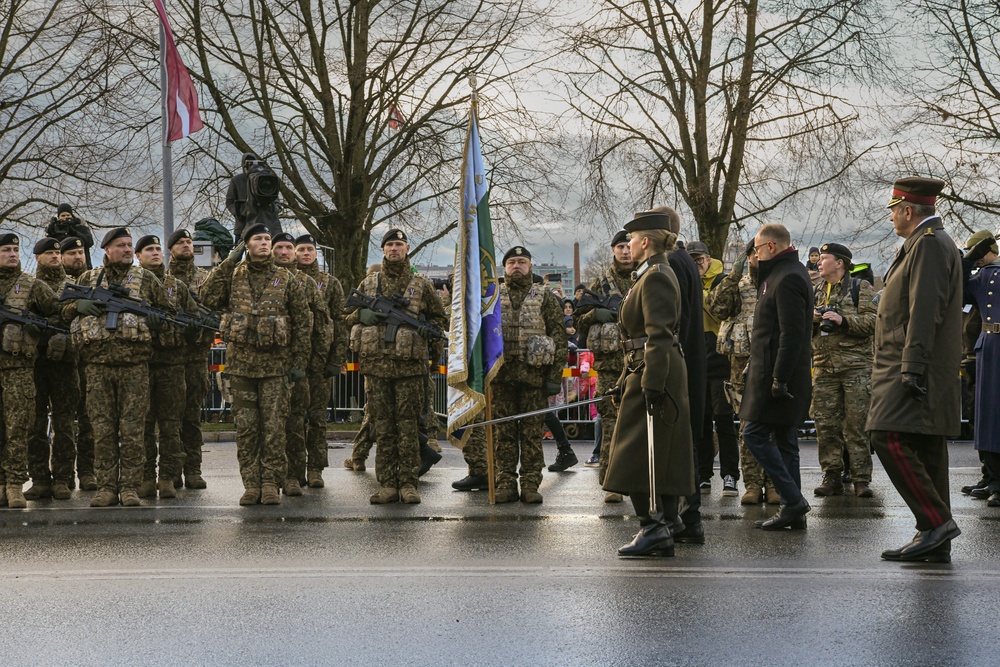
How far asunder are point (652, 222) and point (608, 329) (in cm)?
382

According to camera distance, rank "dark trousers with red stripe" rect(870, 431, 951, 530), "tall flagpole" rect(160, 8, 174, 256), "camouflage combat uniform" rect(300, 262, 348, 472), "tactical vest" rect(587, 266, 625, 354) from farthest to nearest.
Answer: "tall flagpole" rect(160, 8, 174, 256) < "camouflage combat uniform" rect(300, 262, 348, 472) < "tactical vest" rect(587, 266, 625, 354) < "dark trousers with red stripe" rect(870, 431, 951, 530)

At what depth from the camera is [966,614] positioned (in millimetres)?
6363

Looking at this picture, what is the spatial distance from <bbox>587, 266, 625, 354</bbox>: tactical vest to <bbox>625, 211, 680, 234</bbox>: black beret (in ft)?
11.6

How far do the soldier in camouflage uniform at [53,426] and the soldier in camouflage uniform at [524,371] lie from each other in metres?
3.89

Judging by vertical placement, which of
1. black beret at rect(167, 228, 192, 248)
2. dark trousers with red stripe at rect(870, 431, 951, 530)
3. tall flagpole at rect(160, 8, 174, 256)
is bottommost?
dark trousers with red stripe at rect(870, 431, 951, 530)

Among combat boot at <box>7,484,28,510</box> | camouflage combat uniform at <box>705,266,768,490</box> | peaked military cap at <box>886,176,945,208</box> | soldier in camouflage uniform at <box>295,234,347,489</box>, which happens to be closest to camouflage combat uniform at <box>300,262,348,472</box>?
soldier in camouflage uniform at <box>295,234,347,489</box>

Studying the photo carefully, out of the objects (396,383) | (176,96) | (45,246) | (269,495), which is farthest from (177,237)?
(176,96)

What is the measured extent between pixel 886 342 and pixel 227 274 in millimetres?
5684

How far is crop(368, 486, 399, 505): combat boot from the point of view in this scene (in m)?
10.9

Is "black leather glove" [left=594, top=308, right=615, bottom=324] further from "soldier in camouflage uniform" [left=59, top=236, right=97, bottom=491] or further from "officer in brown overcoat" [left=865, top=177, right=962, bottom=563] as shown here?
"soldier in camouflage uniform" [left=59, top=236, right=97, bottom=491]

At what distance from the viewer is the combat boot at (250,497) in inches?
425

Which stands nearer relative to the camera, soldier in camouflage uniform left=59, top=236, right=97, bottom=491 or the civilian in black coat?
the civilian in black coat

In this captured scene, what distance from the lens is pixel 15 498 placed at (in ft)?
35.7

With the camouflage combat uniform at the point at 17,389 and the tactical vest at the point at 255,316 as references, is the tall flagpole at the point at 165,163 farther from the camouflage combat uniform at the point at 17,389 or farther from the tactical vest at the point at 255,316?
the tactical vest at the point at 255,316
